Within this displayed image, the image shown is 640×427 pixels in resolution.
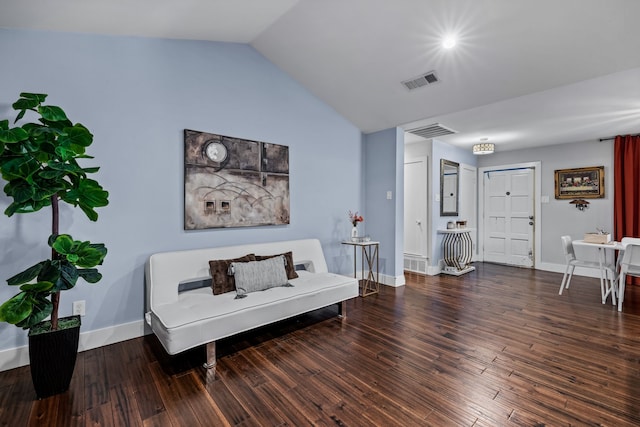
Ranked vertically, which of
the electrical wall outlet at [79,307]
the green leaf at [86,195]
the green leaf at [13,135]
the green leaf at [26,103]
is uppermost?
the green leaf at [26,103]

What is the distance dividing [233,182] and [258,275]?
1.06 metres

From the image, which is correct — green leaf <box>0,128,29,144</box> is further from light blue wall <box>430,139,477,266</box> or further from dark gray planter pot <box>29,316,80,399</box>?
light blue wall <box>430,139,477,266</box>

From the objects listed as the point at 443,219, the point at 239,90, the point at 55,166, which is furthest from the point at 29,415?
the point at 443,219

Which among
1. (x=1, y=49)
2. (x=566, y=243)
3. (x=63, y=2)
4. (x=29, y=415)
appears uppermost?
(x=63, y=2)

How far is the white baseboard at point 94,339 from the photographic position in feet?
7.11

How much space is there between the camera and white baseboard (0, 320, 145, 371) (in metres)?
2.17

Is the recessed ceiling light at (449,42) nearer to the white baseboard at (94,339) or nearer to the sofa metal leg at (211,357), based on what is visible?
the sofa metal leg at (211,357)

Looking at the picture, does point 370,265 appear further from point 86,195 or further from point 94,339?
point 86,195

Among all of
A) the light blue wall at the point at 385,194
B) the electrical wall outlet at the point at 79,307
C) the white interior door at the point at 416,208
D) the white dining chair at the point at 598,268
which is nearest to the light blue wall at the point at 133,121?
the electrical wall outlet at the point at 79,307

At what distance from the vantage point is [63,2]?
2.04 metres

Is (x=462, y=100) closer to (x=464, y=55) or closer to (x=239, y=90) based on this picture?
(x=464, y=55)

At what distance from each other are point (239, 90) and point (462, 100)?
2571 millimetres

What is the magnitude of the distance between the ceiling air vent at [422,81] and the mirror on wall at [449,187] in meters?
2.35

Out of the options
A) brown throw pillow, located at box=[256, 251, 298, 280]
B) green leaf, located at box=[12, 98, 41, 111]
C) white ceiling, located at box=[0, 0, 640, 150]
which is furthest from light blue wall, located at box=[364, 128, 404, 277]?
green leaf, located at box=[12, 98, 41, 111]
